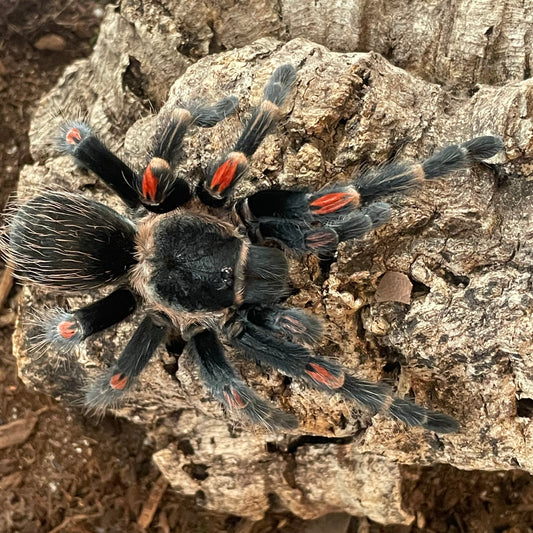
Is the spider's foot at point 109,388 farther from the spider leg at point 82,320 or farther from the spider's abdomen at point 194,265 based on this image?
the spider's abdomen at point 194,265

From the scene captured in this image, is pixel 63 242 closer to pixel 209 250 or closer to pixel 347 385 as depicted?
pixel 209 250

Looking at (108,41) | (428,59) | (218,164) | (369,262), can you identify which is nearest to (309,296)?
(369,262)

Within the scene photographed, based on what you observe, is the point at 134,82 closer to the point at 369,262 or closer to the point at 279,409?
the point at 369,262

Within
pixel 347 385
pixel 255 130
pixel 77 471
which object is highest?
pixel 255 130

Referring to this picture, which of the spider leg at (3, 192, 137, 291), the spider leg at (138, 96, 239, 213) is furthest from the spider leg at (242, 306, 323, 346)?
the spider leg at (3, 192, 137, 291)

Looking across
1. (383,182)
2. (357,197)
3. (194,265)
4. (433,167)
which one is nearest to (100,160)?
(194,265)

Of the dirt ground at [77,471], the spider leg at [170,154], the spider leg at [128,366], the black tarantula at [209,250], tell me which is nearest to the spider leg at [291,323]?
the black tarantula at [209,250]
